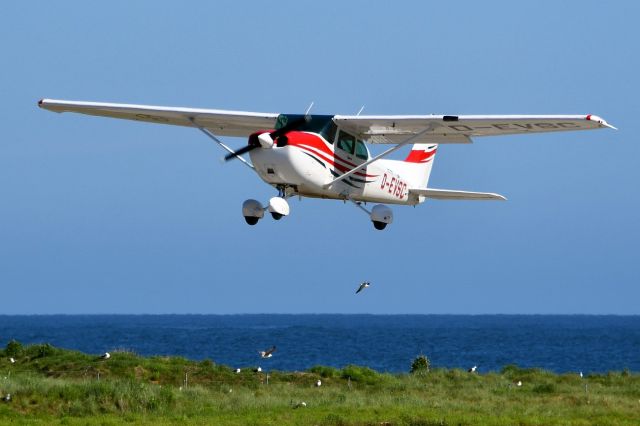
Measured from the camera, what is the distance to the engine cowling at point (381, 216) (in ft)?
89.7

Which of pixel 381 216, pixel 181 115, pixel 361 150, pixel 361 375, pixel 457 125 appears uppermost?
pixel 181 115

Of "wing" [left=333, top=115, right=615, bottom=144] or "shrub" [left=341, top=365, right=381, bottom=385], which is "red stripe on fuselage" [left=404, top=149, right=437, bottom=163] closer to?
"wing" [left=333, top=115, right=615, bottom=144]

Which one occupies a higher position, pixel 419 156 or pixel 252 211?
pixel 419 156

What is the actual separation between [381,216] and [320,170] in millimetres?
2796

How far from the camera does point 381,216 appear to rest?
27.3 meters

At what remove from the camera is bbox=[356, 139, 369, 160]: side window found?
26953 mm

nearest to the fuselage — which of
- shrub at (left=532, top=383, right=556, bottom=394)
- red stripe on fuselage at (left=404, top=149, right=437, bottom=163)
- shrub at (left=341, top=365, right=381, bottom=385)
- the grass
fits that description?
red stripe on fuselage at (left=404, top=149, right=437, bottom=163)

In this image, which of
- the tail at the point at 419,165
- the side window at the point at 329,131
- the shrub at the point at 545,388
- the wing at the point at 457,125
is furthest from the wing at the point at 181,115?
the shrub at the point at 545,388

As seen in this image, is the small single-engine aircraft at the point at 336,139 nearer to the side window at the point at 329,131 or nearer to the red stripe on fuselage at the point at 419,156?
the side window at the point at 329,131

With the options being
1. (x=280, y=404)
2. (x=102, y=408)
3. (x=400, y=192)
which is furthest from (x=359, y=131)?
(x=102, y=408)

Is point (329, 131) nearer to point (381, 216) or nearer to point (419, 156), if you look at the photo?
point (381, 216)

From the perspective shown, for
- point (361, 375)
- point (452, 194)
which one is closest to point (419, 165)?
point (452, 194)

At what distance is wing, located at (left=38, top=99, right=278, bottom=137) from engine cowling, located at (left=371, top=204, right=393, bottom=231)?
10.4 ft

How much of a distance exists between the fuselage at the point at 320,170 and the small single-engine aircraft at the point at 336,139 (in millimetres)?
21
